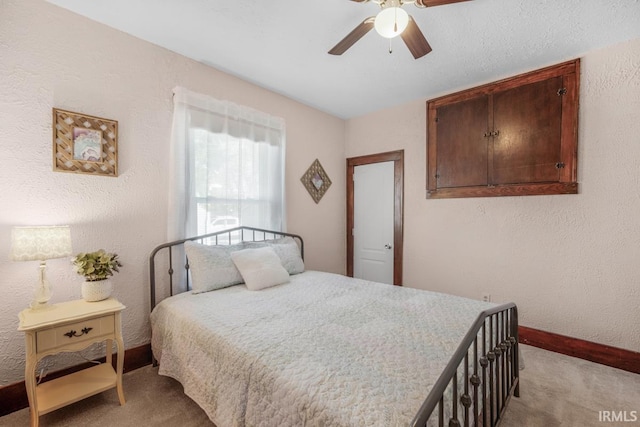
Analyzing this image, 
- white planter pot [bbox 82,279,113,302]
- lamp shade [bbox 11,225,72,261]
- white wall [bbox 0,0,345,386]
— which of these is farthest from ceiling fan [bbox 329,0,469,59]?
white planter pot [bbox 82,279,113,302]

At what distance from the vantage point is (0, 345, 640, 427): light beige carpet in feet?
5.66

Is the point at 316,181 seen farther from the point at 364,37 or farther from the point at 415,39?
the point at 415,39

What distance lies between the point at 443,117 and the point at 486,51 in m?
0.88

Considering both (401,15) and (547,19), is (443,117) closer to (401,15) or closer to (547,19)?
(547,19)

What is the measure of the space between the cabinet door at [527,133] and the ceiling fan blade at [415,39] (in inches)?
59.2

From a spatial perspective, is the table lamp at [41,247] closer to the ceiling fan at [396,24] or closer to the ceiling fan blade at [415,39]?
the ceiling fan at [396,24]

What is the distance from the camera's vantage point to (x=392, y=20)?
60.6 inches

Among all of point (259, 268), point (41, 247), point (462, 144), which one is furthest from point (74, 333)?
point (462, 144)

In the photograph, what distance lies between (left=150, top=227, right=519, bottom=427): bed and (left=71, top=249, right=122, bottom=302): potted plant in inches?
14.4

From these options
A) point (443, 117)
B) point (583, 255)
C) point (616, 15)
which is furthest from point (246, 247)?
point (616, 15)

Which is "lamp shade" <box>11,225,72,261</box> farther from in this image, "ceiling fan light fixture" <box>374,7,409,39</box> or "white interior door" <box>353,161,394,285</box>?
"white interior door" <box>353,161,394,285</box>

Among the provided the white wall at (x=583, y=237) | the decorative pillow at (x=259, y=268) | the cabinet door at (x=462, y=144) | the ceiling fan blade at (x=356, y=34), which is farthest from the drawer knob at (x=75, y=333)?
the cabinet door at (x=462, y=144)

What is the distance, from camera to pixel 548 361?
2451 mm

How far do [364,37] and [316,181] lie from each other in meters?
1.93
